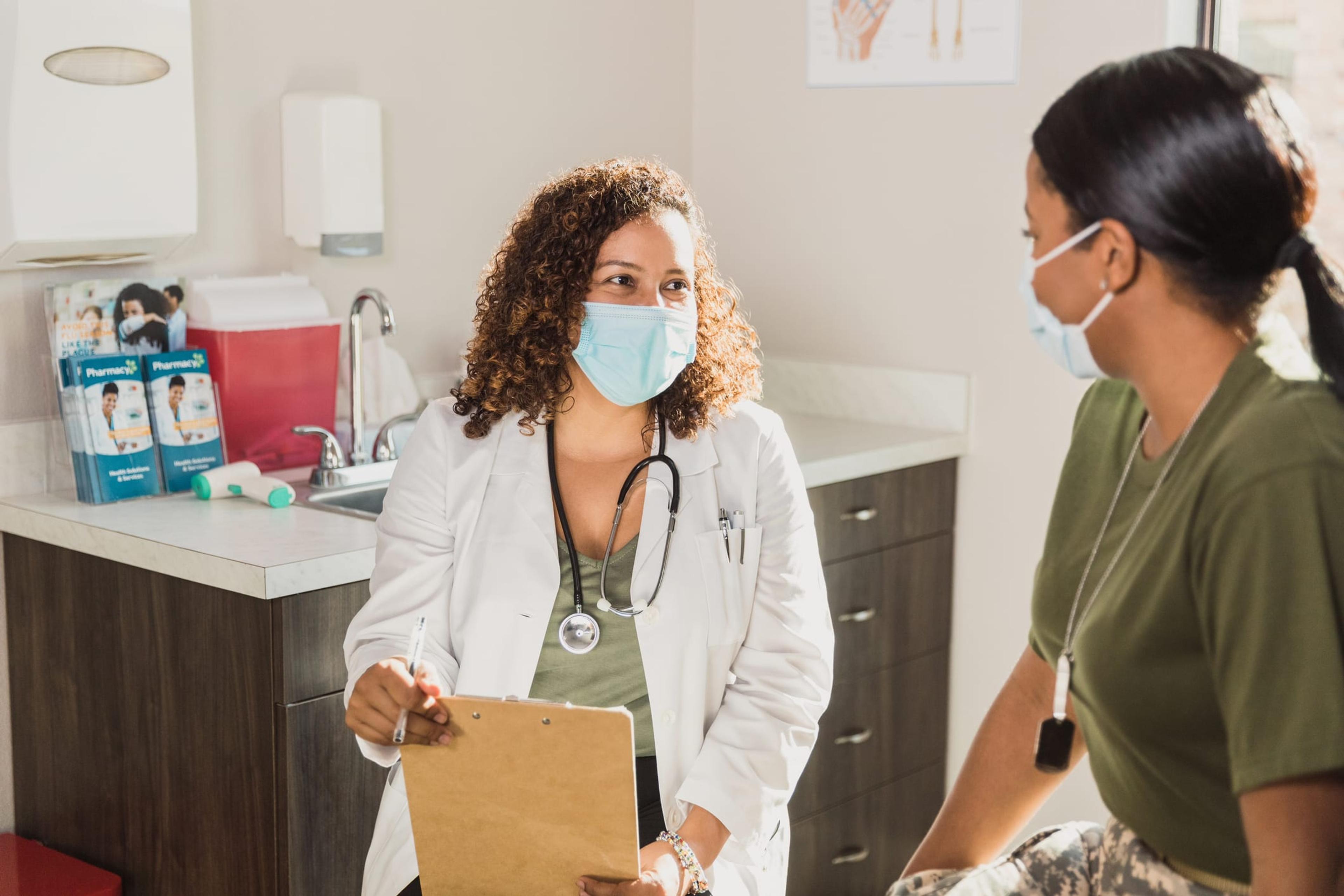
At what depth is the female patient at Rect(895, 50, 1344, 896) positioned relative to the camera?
88cm

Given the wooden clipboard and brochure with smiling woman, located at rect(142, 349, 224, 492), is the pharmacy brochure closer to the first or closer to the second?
brochure with smiling woman, located at rect(142, 349, 224, 492)

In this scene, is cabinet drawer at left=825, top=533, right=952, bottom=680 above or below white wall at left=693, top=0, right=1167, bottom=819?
below

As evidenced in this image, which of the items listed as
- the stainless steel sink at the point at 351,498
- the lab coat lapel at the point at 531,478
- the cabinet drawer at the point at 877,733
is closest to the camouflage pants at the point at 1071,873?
the lab coat lapel at the point at 531,478

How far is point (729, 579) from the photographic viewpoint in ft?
5.40

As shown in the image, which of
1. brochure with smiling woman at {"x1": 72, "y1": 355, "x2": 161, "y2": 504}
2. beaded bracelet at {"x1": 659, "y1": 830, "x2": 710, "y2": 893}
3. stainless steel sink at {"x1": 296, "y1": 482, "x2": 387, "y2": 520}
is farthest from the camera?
stainless steel sink at {"x1": 296, "y1": 482, "x2": 387, "y2": 520}

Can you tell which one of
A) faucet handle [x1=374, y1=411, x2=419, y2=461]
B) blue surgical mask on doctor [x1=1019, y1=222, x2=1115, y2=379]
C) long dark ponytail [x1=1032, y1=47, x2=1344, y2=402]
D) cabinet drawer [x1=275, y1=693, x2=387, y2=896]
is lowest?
cabinet drawer [x1=275, y1=693, x2=387, y2=896]

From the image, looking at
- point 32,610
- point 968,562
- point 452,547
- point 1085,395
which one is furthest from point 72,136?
point 968,562

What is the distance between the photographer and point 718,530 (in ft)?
5.44

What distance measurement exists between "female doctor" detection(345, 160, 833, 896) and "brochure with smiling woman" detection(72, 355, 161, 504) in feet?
2.25

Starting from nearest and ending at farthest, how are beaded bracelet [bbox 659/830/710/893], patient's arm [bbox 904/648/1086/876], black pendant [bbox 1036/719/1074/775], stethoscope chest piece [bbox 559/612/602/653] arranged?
black pendant [bbox 1036/719/1074/775]
patient's arm [bbox 904/648/1086/876]
beaded bracelet [bbox 659/830/710/893]
stethoscope chest piece [bbox 559/612/602/653]

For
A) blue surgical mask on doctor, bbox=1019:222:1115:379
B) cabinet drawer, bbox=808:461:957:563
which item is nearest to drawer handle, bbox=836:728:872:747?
cabinet drawer, bbox=808:461:957:563

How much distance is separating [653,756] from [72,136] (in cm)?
129

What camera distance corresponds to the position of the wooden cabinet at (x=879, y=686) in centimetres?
258

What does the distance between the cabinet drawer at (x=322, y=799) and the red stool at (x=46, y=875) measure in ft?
1.25
